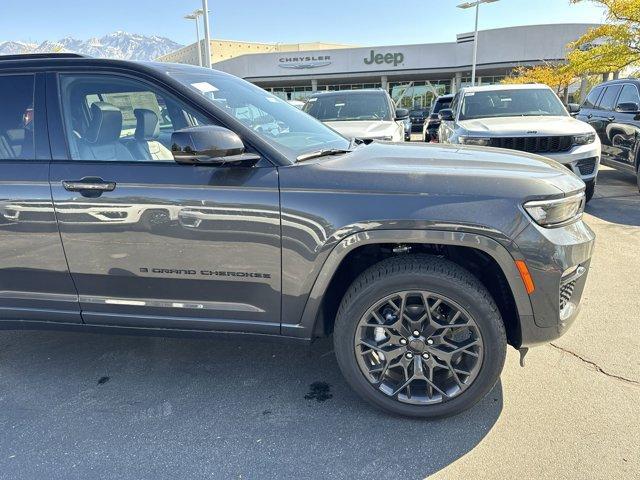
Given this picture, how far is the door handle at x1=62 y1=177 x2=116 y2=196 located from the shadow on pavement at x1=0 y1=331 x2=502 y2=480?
3.46ft

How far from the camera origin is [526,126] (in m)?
6.31

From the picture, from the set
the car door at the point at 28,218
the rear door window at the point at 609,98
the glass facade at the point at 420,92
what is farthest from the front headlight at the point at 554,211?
the glass facade at the point at 420,92

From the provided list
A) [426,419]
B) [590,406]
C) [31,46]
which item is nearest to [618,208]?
[590,406]

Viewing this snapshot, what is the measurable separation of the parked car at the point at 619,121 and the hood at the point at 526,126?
1285mm

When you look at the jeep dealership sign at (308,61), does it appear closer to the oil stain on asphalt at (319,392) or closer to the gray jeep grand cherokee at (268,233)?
the gray jeep grand cherokee at (268,233)

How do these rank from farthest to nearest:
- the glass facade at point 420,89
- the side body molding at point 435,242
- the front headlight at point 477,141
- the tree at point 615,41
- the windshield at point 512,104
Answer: the glass facade at point 420,89
the tree at point 615,41
the windshield at point 512,104
the front headlight at point 477,141
the side body molding at point 435,242

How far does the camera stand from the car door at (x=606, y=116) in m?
7.98

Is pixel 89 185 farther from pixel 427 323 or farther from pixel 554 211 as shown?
pixel 554 211

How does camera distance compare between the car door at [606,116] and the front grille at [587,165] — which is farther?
the car door at [606,116]

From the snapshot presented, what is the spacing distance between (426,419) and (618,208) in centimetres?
594

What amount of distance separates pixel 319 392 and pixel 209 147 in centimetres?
156

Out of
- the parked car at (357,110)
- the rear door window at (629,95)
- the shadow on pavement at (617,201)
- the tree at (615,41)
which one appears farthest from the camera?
the tree at (615,41)

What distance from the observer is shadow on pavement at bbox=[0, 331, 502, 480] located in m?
2.25

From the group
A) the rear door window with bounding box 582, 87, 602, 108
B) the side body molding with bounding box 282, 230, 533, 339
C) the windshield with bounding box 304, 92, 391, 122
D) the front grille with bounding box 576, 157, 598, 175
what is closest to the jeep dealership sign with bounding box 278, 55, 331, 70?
the rear door window with bounding box 582, 87, 602, 108
